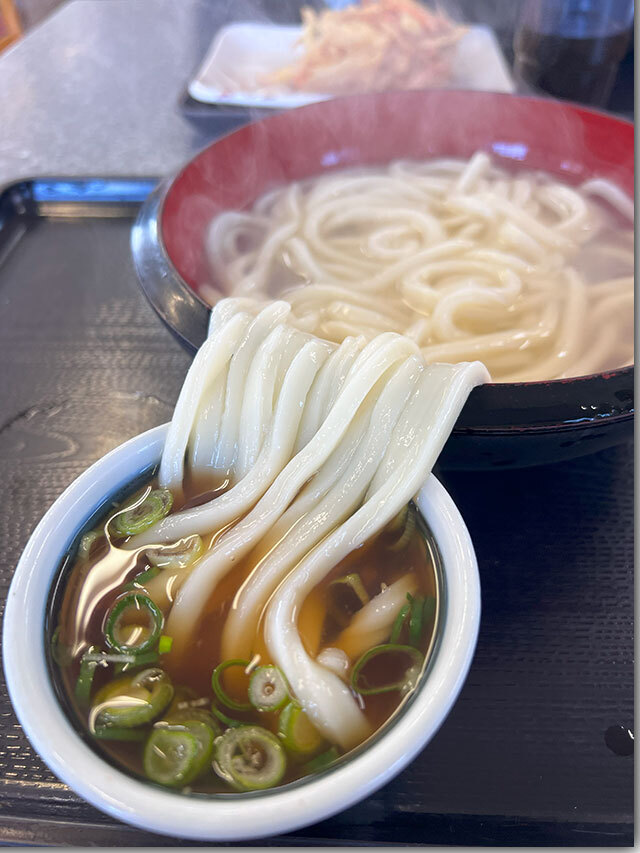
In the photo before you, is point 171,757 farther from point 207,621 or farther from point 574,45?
point 574,45

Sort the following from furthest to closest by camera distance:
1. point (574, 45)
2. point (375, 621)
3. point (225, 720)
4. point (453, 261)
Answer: point (574, 45) → point (453, 261) → point (375, 621) → point (225, 720)

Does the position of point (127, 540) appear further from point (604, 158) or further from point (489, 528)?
point (604, 158)

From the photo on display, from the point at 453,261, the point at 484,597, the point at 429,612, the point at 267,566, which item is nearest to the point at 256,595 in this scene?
the point at 267,566

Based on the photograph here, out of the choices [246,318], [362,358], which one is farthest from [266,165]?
[362,358]

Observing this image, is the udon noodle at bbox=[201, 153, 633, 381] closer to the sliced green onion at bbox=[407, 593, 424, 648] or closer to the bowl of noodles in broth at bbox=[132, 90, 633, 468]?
the bowl of noodles in broth at bbox=[132, 90, 633, 468]

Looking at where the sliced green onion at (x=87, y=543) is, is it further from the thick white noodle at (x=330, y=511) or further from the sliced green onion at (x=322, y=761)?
the sliced green onion at (x=322, y=761)

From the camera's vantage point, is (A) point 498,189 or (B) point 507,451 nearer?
(B) point 507,451
